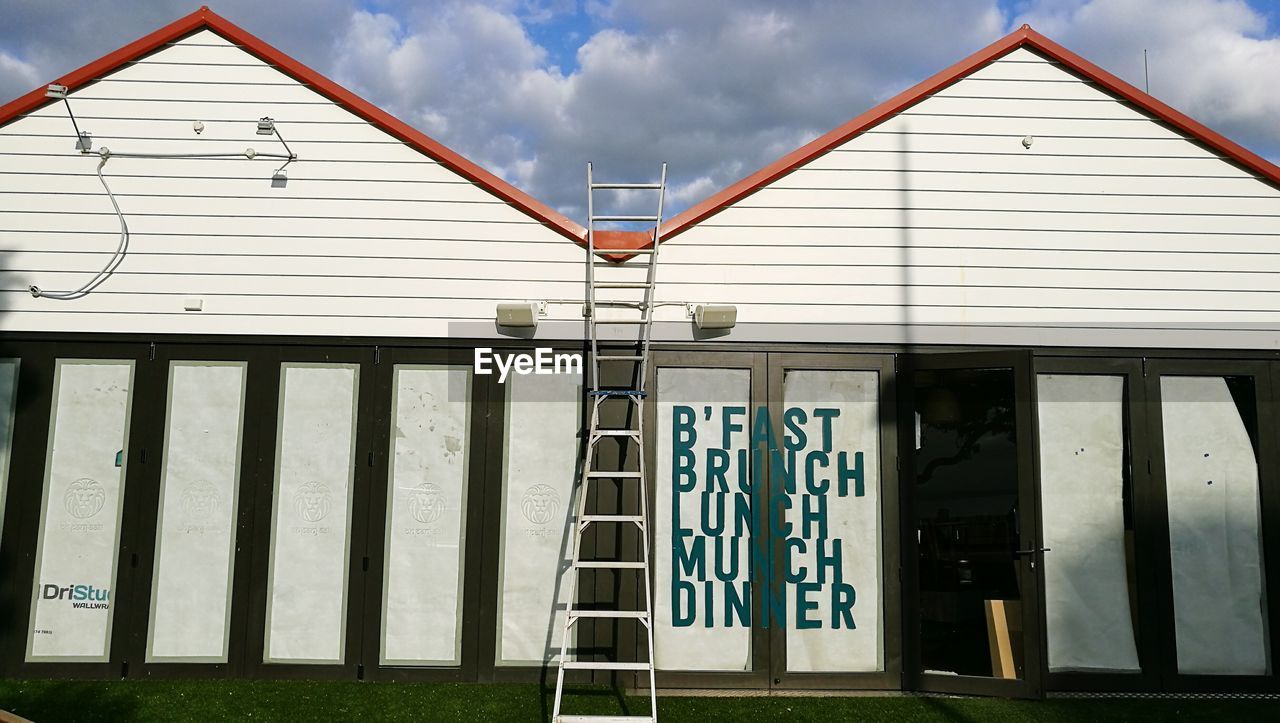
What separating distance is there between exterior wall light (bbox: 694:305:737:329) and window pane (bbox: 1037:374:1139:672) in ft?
7.60

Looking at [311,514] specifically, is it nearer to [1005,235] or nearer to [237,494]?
[237,494]

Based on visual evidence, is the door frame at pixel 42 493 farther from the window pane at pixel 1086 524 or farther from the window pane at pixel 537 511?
the window pane at pixel 1086 524

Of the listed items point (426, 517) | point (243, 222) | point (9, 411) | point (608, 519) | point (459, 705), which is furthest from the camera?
point (243, 222)

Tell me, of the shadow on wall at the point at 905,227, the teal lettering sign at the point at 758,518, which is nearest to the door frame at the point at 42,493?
the teal lettering sign at the point at 758,518

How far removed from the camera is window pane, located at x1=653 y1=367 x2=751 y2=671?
21.0ft

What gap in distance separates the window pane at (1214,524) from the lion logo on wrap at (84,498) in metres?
7.70

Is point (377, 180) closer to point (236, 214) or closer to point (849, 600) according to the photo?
point (236, 214)

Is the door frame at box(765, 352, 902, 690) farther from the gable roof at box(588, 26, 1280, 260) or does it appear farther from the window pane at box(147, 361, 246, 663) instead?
the window pane at box(147, 361, 246, 663)

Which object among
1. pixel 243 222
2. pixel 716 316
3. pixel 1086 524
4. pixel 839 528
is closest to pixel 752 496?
pixel 839 528

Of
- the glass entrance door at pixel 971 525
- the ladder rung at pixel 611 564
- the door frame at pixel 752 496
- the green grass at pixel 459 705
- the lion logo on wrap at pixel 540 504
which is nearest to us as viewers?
the green grass at pixel 459 705

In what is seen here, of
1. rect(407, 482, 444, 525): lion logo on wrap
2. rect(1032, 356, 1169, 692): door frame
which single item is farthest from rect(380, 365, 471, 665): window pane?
rect(1032, 356, 1169, 692): door frame

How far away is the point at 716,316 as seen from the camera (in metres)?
6.52

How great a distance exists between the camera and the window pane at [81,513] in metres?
6.38

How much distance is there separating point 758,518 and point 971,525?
1.49m
